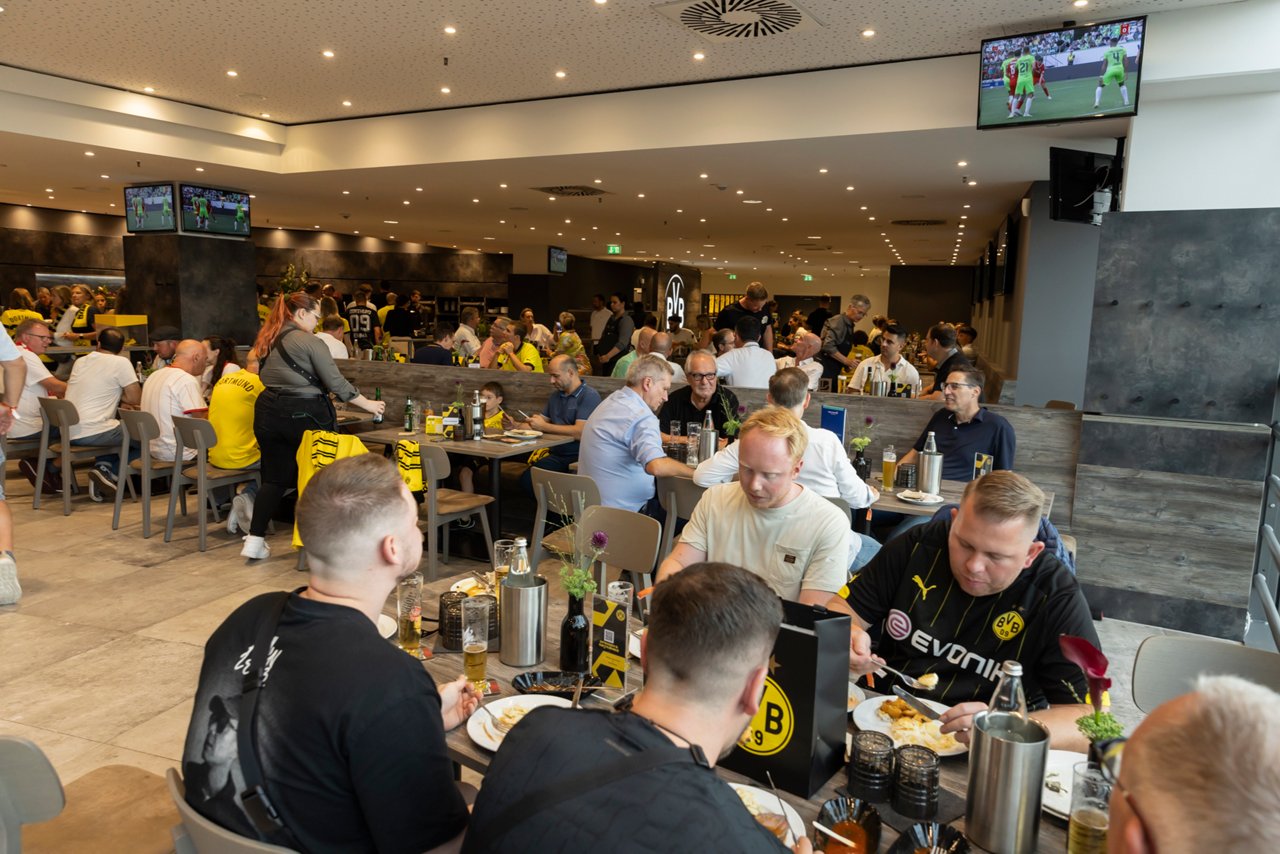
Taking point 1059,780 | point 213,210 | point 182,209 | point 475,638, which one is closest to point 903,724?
point 1059,780

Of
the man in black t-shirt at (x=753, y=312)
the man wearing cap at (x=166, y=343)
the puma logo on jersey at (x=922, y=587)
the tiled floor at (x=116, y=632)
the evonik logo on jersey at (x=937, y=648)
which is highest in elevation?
the man in black t-shirt at (x=753, y=312)

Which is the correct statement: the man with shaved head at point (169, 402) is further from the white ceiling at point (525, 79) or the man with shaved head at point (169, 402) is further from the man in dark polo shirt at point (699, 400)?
the man in dark polo shirt at point (699, 400)

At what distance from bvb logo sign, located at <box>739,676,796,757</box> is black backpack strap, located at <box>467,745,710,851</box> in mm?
459

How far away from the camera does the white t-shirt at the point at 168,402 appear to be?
20.0 ft

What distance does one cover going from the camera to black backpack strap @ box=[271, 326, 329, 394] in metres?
5.37

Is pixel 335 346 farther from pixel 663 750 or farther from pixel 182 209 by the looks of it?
pixel 663 750

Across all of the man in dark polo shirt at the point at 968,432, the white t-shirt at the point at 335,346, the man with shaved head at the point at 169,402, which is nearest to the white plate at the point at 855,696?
the man in dark polo shirt at the point at 968,432

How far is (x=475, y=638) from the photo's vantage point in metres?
2.08

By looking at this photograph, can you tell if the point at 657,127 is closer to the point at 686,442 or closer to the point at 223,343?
the point at 686,442

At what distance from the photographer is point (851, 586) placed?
2.32 meters

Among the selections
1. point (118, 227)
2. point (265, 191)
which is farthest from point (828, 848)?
point (118, 227)

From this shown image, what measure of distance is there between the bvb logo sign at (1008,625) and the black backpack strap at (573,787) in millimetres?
1250

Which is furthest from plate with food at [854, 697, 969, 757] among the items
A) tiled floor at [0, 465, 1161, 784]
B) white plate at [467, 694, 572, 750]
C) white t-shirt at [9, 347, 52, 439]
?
white t-shirt at [9, 347, 52, 439]

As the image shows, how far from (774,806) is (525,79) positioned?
23.4 ft
